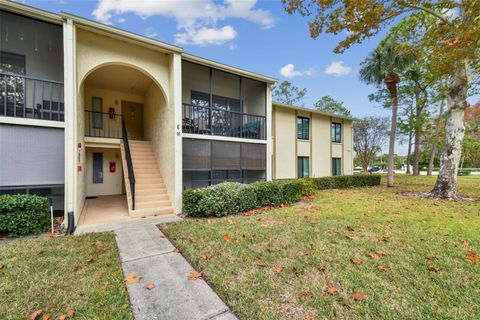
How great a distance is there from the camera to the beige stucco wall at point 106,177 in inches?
422

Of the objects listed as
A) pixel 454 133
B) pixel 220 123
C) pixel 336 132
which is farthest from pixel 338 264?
pixel 336 132

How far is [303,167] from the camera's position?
15883 millimetres

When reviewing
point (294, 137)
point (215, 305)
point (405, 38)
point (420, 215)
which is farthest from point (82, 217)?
point (405, 38)

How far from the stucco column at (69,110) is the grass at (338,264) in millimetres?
3002

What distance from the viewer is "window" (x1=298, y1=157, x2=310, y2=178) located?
51.4 feet

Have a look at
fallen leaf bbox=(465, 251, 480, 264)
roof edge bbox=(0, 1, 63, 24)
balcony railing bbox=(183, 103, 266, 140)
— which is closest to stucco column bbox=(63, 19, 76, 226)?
roof edge bbox=(0, 1, 63, 24)

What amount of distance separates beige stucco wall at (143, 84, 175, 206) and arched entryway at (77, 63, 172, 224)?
0.13 feet

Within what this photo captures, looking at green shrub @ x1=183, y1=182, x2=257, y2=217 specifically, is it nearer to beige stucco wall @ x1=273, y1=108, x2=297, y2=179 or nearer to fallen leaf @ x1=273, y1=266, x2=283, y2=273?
fallen leaf @ x1=273, y1=266, x2=283, y2=273

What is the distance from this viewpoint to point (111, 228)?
19.4ft

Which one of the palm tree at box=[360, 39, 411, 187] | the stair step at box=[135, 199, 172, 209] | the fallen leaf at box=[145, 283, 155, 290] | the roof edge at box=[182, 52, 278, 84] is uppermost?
the palm tree at box=[360, 39, 411, 187]

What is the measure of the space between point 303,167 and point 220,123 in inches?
339

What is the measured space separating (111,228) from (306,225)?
212 inches

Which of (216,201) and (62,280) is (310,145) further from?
(62,280)

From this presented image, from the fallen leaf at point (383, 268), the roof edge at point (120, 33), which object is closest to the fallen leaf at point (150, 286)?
the fallen leaf at point (383, 268)
